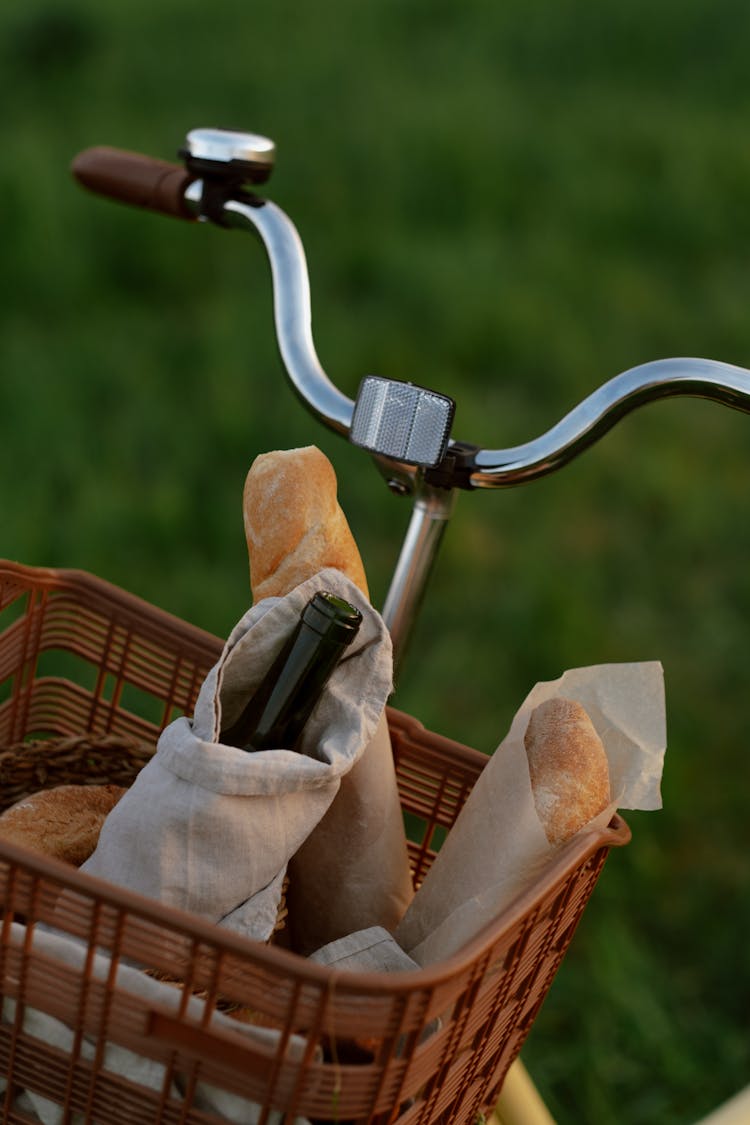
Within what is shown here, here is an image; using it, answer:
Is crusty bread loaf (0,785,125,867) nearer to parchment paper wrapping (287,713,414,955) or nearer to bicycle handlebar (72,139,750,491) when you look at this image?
parchment paper wrapping (287,713,414,955)

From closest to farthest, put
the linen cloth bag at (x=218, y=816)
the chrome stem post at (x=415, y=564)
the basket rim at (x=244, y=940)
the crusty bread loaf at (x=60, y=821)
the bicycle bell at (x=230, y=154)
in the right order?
the basket rim at (x=244, y=940), the linen cloth bag at (x=218, y=816), the crusty bread loaf at (x=60, y=821), the chrome stem post at (x=415, y=564), the bicycle bell at (x=230, y=154)

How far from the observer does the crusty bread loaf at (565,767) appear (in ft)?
2.96

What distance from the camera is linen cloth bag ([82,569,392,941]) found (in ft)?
2.72

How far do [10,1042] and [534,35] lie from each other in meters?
5.41

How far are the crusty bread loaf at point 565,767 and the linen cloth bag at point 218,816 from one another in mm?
110

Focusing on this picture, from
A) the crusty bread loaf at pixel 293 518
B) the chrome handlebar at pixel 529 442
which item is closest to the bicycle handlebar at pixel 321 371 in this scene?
the chrome handlebar at pixel 529 442

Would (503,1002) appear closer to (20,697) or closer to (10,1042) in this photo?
(10,1042)

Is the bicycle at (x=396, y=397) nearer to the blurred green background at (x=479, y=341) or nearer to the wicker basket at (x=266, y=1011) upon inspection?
the wicker basket at (x=266, y=1011)

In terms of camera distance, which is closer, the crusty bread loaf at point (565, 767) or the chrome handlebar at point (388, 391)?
the crusty bread loaf at point (565, 767)

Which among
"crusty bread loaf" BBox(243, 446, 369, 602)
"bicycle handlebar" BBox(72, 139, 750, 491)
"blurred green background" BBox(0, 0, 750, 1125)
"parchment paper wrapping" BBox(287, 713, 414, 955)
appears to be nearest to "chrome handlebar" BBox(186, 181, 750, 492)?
"bicycle handlebar" BBox(72, 139, 750, 491)

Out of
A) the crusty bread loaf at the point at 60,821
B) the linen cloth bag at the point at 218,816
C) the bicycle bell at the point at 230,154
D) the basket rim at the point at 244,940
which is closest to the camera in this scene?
the basket rim at the point at 244,940

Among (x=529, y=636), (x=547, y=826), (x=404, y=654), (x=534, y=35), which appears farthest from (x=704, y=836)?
(x=534, y=35)

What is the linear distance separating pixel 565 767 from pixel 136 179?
2.27ft

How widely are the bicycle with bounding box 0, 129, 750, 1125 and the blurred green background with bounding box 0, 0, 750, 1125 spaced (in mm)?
1137
